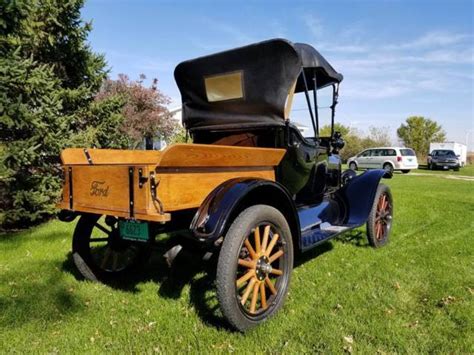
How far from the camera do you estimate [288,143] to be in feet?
13.0

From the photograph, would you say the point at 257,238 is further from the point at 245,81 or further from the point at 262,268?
the point at 245,81

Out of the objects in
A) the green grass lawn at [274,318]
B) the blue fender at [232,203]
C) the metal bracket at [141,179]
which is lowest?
the green grass lawn at [274,318]

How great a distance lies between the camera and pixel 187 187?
2748 millimetres

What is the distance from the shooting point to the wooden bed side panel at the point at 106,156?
10.9 ft

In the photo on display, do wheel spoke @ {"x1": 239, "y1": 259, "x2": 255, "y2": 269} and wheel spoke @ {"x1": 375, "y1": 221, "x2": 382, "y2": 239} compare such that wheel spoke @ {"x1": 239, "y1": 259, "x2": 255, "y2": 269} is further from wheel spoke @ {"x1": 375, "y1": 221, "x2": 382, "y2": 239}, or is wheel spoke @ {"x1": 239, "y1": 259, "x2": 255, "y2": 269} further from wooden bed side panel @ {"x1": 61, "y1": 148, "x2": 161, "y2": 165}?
wheel spoke @ {"x1": 375, "y1": 221, "x2": 382, "y2": 239}

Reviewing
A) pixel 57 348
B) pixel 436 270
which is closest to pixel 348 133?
pixel 436 270

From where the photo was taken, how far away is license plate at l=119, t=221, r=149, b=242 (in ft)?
9.78

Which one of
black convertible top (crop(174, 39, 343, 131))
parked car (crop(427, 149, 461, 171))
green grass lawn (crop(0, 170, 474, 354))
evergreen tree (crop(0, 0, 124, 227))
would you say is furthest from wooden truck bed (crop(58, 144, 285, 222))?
parked car (crop(427, 149, 461, 171))

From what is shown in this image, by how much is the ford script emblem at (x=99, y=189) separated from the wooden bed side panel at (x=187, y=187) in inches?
22.3

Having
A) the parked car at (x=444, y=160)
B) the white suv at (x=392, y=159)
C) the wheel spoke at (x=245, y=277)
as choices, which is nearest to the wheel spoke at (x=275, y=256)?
the wheel spoke at (x=245, y=277)

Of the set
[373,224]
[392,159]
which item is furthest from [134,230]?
[392,159]

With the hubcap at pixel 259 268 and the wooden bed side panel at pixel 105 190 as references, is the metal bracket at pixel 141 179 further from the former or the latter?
the hubcap at pixel 259 268

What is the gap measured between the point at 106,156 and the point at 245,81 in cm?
163

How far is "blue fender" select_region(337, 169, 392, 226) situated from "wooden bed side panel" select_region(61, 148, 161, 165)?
8.58 feet
